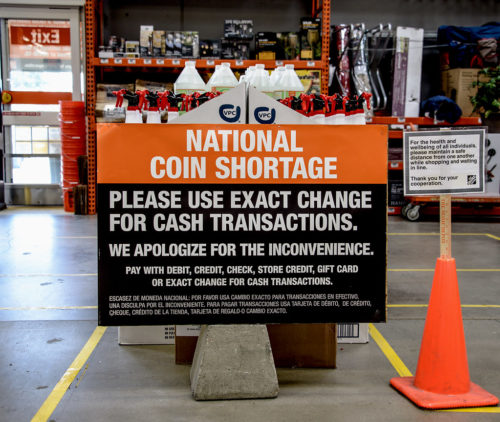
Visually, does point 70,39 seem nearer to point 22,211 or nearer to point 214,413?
point 22,211

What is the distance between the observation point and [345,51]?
1005cm

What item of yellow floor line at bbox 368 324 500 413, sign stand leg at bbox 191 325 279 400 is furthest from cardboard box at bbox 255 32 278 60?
sign stand leg at bbox 191 325 279 400

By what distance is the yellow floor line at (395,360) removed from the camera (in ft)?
8.98

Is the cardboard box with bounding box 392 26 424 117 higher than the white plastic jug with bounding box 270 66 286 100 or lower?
higher

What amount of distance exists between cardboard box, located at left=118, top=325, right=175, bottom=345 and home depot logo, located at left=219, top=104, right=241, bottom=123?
1474 millimetres

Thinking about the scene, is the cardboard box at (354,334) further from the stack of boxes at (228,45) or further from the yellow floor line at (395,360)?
the stack of boxes at (228,45)

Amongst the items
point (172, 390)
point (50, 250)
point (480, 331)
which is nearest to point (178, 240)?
point (172, 390)

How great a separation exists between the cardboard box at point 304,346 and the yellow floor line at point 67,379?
606mm

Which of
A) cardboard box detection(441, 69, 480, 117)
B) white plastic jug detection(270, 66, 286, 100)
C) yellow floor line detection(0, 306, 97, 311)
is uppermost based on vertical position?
cardboard box detection(441, 69, 480, 117)

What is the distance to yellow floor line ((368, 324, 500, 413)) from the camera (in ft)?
8.98

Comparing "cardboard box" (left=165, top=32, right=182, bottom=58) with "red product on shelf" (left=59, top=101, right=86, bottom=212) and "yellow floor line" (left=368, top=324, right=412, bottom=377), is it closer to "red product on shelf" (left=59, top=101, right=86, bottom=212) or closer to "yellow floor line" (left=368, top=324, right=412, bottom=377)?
"red product on shelf" (left=59, top=101, right=86, bottom=212)

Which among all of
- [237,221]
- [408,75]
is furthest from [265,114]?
[408,75]

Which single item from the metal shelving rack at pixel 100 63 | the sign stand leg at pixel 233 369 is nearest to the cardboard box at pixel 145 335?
the sign stand leg at pixel 233 369

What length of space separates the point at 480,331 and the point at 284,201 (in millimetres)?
2040
